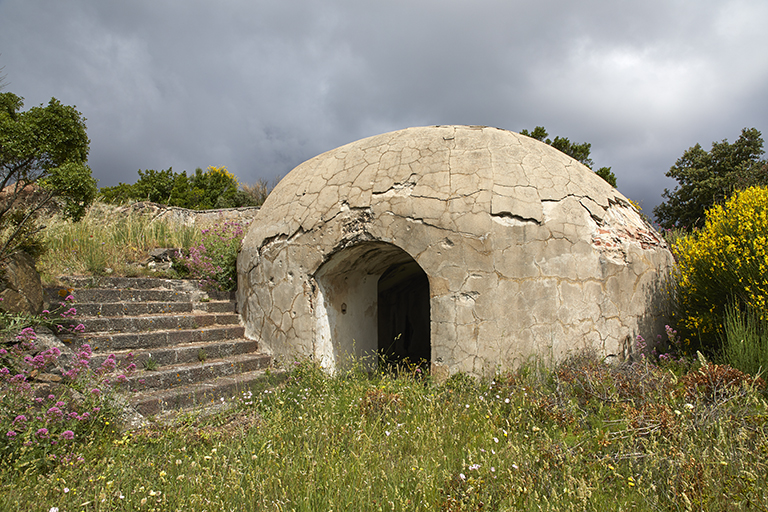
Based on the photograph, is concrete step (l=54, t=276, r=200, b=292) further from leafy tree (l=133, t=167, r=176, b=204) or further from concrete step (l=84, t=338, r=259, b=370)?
leafy tree (l=133, t=167, r=176, b=204)

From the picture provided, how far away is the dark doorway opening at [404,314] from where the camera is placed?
293 inches

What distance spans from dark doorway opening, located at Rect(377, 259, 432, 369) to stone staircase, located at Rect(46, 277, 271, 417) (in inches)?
101

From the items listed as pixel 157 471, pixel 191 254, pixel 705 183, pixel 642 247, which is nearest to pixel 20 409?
pixel 157 471

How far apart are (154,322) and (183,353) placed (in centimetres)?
75

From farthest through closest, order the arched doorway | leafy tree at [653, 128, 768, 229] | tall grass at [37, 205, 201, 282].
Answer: leafy tree at [653, 128, 768, 229], tall grass at [37, 205, 201, 282], the arched doorway

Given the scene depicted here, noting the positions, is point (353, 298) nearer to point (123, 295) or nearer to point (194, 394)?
point (194, 394)

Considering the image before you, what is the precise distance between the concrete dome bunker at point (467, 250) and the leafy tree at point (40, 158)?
6.85 feet

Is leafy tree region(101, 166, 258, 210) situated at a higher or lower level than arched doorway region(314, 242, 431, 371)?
higher

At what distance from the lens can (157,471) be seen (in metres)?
2.78

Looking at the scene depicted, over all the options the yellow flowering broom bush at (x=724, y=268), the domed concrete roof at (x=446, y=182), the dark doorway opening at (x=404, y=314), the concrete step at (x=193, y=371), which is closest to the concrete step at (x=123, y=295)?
the concrete step at (x=193, y=371)

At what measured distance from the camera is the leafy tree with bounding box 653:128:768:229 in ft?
47.6

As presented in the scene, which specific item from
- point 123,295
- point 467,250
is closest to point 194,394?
point 123,295

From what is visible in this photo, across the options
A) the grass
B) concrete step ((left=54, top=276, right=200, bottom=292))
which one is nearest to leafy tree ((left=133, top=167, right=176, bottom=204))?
concrete step ((left=54, top=276, right=200, bottom=292))

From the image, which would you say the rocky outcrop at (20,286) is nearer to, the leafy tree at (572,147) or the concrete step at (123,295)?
the concrete step at (123,295)
